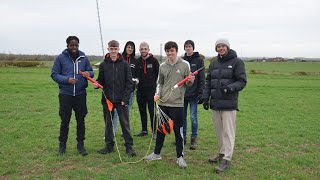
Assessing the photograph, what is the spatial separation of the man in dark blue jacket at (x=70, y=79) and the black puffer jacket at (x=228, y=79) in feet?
8.52

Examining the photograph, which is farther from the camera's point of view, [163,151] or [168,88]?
[163,151]

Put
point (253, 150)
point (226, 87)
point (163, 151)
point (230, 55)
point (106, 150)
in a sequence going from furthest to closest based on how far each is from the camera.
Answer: point (253, 150), point (163, 151), point (106, 150), point (230, 55), point (226, 87)

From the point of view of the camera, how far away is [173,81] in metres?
6.05

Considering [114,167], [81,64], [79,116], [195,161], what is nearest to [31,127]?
[79,116]

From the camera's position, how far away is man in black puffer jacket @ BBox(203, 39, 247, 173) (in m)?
5.69

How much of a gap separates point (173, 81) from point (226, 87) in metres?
1.04

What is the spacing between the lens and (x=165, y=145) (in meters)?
7.58

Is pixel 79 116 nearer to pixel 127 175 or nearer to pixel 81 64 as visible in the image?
pixel 81 64

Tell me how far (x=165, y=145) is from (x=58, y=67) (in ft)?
10.2

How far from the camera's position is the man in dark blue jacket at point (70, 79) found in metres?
6.34

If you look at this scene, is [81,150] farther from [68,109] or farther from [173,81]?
[173,81]

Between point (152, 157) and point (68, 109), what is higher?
point (68, 109)

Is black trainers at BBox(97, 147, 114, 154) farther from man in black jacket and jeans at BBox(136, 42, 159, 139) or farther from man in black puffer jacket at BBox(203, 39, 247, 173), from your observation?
man in black puffer jacket at BBox(203, 39, 247, 173)

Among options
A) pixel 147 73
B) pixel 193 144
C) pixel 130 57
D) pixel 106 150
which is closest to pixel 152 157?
pixel 106 150
